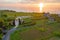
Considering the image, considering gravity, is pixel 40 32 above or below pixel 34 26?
below

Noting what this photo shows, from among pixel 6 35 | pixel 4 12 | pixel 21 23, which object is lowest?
pixel 6 35

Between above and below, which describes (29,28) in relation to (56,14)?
below

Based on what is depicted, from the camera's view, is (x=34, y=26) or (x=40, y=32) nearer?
(x=40, y=32)

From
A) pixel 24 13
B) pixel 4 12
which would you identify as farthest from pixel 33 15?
pixel 4 12

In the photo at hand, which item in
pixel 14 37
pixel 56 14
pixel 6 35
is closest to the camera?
pixel 14 37

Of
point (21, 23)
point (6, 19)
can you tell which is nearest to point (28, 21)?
point (21, 23)

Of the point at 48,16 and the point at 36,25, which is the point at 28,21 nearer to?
the point at 36,25

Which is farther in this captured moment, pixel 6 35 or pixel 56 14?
pixel 56 14

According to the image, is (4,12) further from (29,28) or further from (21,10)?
(29,28)

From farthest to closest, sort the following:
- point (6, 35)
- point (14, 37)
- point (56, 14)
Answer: point (56, 14)
point (6, 35)
point (14, 37)
